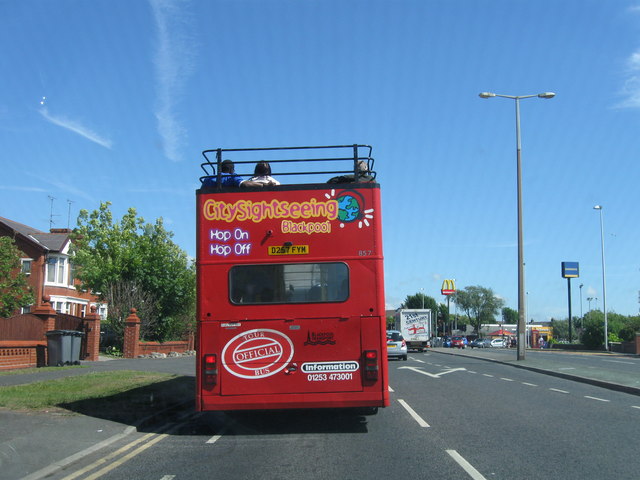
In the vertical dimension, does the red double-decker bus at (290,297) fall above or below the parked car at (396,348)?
above

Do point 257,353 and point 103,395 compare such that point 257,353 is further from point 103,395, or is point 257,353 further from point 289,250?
point 103,395

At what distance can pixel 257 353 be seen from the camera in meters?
8.20

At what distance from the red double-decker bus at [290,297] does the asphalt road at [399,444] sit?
2.33 feet

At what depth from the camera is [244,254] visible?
27.4ft

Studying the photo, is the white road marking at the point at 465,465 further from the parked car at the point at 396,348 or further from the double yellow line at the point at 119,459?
the parked car at the point at 396,348

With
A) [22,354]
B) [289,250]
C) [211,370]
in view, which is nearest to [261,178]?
[289,250]

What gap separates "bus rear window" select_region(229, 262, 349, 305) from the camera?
831cm

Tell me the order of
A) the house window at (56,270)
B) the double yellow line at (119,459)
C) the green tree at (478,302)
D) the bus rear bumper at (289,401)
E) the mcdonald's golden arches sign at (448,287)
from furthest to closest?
the green tree at (478,302)
the mcdonald's golden arches sign at (448,287)
the house window at (56,270)
the bus rear bumper at (289,401)
the double yellow line at (119,459)

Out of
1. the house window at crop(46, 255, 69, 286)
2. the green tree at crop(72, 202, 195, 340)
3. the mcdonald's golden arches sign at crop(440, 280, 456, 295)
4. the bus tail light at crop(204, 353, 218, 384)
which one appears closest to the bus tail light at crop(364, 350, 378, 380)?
the bus tail light at crop(204, 353, 218, 384)

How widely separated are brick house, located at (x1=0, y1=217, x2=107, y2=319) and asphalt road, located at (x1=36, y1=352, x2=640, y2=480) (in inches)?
1464

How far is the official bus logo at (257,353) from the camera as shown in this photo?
816 centimetres

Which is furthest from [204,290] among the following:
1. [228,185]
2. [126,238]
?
[126,238]

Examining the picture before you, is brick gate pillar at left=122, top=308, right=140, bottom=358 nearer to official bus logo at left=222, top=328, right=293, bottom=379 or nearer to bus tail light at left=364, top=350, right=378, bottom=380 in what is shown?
official bus logo at left=222, top=328, right=293, bottom=379

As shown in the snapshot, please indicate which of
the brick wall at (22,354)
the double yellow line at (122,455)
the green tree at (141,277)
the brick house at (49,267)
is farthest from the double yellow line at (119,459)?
the brick house at (49,267)
